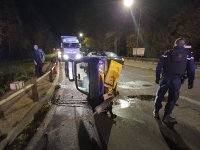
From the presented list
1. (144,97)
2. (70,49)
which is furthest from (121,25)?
(144,97)

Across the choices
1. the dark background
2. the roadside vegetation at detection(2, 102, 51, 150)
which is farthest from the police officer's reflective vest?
the dark background

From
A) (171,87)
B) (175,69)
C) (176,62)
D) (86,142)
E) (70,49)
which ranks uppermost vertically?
(70,49)

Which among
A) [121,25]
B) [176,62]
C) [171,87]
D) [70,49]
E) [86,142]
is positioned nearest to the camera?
[86,142]

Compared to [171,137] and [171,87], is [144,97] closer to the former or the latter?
[171,87]

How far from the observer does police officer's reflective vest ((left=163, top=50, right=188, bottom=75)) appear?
3.91m

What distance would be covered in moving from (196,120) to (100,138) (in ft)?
8.72

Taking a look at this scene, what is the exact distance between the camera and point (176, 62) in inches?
156

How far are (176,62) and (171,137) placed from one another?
5.69 ft

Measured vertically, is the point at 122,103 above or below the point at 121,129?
above

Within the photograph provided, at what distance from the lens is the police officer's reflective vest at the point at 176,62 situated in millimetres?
3910

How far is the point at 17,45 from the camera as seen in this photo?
31562 mm

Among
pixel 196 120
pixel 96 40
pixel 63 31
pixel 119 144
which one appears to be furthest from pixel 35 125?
pixel 63 31

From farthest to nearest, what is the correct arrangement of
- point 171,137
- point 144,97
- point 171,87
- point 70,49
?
point 70,49
point 144,97
point 171,87
point 171,137

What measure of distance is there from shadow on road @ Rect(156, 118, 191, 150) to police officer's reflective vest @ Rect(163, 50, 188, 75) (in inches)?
51.2
